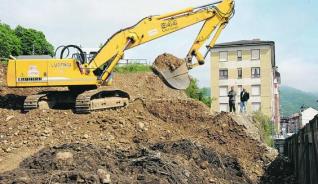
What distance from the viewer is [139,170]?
34.3 feet

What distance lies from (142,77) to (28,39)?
81.6 ft

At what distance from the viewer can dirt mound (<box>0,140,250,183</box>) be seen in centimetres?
933

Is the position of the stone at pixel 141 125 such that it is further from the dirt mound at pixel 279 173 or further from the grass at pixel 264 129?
the grass at pixel 264 129

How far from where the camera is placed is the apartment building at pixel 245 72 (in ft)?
218

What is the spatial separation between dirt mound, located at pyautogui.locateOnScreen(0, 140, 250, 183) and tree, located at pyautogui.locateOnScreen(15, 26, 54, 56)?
3588cm

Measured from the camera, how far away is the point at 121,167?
35.0ft

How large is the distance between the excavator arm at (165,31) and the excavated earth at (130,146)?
1.65 m

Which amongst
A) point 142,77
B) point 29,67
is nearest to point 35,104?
point 29,67

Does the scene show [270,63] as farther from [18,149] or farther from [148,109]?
[18,149]

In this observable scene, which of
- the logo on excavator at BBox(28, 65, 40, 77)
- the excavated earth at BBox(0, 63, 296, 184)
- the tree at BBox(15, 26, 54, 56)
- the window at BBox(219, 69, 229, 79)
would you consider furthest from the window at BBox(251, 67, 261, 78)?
the logo on excavator at BBox(28, 65, 40, 77)

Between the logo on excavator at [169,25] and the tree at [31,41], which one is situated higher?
the tree at [31,41]

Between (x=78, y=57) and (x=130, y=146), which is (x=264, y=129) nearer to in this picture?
(x=78, y=57)

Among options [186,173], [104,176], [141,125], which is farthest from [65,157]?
[141,125]

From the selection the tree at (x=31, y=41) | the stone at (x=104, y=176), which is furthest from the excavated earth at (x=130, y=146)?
the tree at (x=31, y=41)
